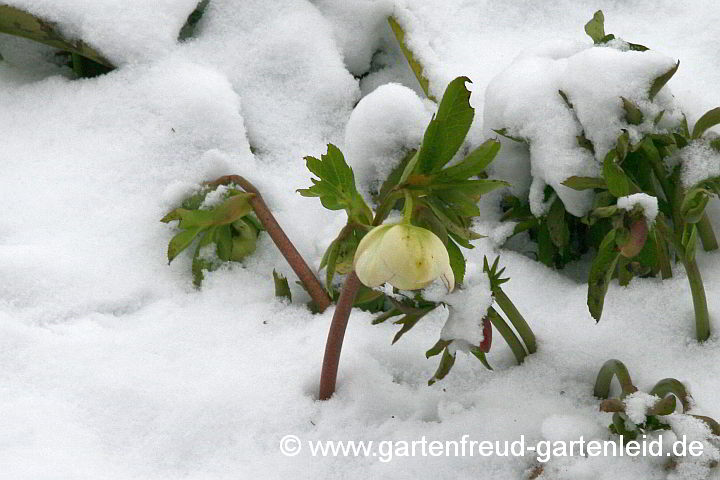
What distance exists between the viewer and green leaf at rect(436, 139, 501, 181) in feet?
2.58

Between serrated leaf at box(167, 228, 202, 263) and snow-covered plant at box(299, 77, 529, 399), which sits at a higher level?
snow-covered plant at box(299, 77, 529, 399)

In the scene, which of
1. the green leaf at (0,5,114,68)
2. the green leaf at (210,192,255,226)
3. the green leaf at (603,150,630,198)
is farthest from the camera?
the green leaf at (0,5,114,68)

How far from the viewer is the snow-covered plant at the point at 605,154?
36.5 inches

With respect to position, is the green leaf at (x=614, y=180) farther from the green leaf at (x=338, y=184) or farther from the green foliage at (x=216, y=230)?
the green foliage at (x=216, y=230)

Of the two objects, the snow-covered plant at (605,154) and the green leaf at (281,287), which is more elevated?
the snow-covered plant at (605,154)

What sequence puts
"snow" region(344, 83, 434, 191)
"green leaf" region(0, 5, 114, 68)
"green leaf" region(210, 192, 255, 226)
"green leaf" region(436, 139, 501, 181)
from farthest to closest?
"green leaf" region(0, 5, 114, 68) → "snow" region(344, 83, 434, 191) → "green leaf" region(210, 192, 255, 226) → "green leaf" region(436, 139, 501, 181)

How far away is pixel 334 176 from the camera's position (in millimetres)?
805

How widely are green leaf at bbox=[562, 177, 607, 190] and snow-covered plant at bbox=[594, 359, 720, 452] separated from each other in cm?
22

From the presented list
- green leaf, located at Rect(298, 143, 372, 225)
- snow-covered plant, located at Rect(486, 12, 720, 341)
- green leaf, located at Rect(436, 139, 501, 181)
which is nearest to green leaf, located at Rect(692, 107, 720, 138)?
snow-covered plant, located at Rect(486, 12, 720, 341)

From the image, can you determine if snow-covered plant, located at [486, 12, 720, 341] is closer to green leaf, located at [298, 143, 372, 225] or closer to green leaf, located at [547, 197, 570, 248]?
green leaf, located at [547, 197, 570, 248]

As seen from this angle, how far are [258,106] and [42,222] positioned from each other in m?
0.39

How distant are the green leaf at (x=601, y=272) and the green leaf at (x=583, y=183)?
103 millimetres

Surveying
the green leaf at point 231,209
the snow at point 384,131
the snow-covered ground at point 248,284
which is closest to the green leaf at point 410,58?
the snow-covered ground at point 248,284

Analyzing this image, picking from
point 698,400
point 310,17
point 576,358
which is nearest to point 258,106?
point 310,17
